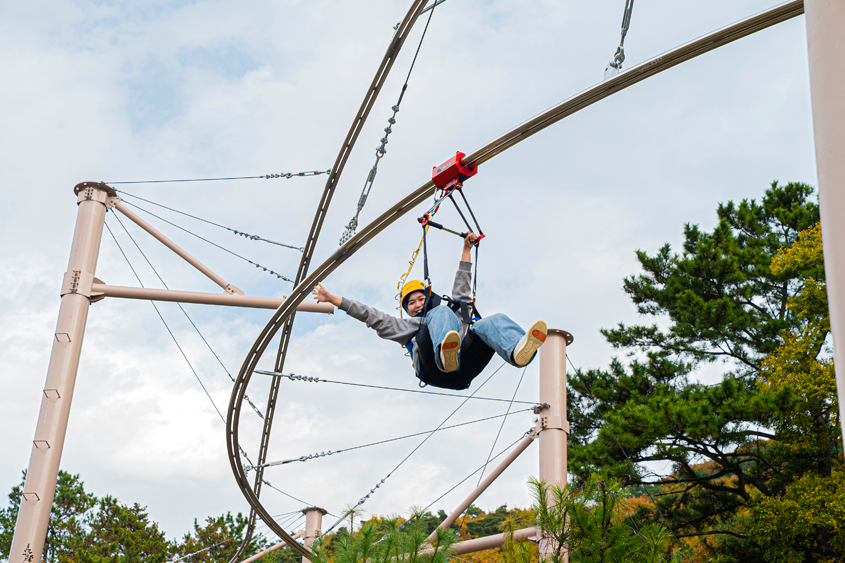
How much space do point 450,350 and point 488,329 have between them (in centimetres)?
49

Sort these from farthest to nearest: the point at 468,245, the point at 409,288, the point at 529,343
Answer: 1. the point at 409,288
2. the point at 468,245
3. the point at 529,343

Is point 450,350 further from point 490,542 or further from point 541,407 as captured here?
point 490,542

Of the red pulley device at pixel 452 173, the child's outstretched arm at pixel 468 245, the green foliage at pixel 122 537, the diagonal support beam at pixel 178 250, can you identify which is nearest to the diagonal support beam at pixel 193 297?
the diagonal support beam at pixel 178 250

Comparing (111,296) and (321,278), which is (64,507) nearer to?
(111,296)

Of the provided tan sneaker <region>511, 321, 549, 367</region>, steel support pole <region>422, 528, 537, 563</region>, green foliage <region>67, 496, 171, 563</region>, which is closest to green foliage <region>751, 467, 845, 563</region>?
steel support pole <region>422, 528, 537, 563</region>

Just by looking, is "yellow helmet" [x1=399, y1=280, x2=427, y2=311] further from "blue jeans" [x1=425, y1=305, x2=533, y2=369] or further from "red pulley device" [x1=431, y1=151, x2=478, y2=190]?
"red pulley device" [x1=431, y1=151, x2=478, y2=190]

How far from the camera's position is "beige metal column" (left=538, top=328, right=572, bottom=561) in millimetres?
8297

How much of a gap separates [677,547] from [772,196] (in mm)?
9266

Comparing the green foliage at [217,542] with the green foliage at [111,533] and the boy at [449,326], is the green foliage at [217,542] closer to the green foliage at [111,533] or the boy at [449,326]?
the green foliage at [111,533]

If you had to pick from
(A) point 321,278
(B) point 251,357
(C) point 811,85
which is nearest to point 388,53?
(A) point 321,278

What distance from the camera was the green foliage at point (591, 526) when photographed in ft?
17.5

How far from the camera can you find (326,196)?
8.52 meters

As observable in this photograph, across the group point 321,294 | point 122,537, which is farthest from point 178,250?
point 122,537

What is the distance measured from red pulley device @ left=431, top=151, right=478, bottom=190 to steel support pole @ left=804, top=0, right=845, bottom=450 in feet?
10.1
